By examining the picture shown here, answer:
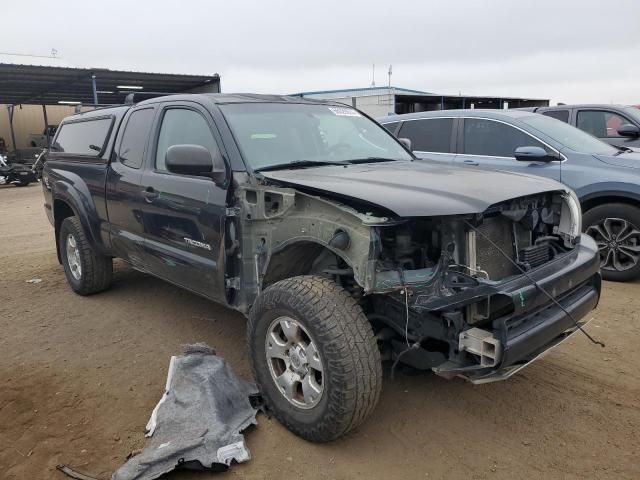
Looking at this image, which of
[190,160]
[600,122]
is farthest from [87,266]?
[600,122]

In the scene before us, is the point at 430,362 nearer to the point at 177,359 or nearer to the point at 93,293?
the point at 177,359

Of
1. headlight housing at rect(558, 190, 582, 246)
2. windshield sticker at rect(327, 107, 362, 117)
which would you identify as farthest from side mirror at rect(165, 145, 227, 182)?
headlight housing at rect(558, 190, 582, 246)

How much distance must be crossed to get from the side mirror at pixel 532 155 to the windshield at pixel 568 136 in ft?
1.47

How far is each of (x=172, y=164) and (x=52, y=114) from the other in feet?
110

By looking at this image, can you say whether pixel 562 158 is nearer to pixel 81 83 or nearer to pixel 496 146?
pixel 496 146

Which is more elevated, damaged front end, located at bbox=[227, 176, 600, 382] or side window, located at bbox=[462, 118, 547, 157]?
side window, located at bbox=[462, 118, 547, 157]

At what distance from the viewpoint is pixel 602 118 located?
313 inches

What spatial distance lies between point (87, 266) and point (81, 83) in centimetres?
1974

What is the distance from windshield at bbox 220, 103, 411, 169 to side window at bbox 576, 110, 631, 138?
474 cm

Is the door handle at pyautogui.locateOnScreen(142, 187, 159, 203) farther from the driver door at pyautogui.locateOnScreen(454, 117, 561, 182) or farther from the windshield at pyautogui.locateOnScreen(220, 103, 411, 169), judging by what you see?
the driver door at pyautogui.locateOnScreen(454, 117, 561, 182)

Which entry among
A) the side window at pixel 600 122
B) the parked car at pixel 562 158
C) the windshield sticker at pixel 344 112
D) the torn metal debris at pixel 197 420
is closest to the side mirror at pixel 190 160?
the torn metal debris at pixel 197 420

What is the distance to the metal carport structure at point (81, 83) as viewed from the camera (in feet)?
65.0

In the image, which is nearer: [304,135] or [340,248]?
[340,248]

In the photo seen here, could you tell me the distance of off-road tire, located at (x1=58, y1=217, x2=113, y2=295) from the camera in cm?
531
